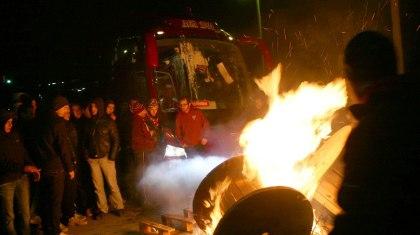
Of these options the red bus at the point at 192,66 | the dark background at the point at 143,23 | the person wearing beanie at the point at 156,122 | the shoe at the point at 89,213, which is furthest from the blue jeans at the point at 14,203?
the dark background at the point at 143,23

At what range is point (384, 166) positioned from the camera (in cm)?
179

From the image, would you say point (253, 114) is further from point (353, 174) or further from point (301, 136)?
point (353, 174)

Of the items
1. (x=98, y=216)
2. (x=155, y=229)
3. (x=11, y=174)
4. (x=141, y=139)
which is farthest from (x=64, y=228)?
(x=141, y=139)

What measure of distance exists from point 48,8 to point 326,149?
77.7 ft

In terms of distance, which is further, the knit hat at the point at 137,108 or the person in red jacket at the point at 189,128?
the person in red jacket at the point at 189,128

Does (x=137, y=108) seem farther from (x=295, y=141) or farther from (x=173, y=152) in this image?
(x=295, y=141)

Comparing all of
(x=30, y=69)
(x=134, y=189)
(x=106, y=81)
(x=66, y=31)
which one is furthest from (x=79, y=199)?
(x=30, y=69)

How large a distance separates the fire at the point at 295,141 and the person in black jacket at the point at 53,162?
2.84m

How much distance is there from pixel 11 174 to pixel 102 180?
→ 2019mm

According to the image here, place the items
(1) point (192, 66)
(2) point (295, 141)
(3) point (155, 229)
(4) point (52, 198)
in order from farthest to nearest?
(1) point (192, 66)
(4) point (52, 198)
(3) point (155, 229)
(2) point (295, 141)

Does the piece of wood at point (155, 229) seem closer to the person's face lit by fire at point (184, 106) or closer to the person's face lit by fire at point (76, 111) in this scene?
the person's face lit by fire at point (184, 106)

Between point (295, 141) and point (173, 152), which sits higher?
point (295, 141)

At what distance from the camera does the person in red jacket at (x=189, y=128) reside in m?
8.23

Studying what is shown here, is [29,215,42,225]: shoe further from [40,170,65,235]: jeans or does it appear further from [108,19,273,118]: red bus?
[108,19,273,118]: red bus
